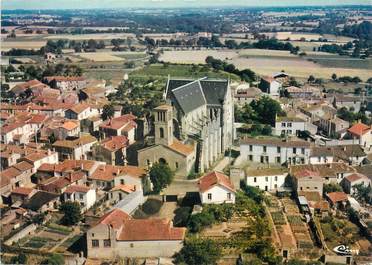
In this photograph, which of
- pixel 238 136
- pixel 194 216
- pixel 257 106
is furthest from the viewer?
pixel 257 106

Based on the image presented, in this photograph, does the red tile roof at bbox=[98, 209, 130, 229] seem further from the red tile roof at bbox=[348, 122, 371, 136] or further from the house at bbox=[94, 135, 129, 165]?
the red tile roof at bbox=[348, 122, 371, 136]

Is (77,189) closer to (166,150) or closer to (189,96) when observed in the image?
(166,150)

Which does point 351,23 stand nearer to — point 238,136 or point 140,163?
point 238,136

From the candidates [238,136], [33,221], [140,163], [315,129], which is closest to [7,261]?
[33,221]

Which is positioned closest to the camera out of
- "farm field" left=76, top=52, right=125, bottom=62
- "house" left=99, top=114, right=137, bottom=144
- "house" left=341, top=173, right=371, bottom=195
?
"house" left=341, top=173, right=371, bottom=195

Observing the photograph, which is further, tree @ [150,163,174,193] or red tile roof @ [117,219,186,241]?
tree @ [150,163,174,193]

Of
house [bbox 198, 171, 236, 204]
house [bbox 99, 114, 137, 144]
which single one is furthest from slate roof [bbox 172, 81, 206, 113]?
house [bbox 198, 171, 236, 204]
